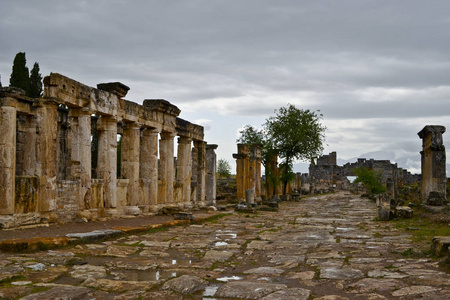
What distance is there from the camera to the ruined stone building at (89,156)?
38.9ft

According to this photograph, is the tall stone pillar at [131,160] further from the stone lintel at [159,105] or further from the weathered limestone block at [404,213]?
the weathered limestone block at [404,213]

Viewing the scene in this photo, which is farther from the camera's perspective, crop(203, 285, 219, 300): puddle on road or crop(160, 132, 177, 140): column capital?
crop(160, 132, 177, 140): column capital

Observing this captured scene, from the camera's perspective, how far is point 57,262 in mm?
6898

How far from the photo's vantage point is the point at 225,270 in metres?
6.93

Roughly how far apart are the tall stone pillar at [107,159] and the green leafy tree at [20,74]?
18823mm

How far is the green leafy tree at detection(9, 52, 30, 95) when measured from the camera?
30906 millimetres

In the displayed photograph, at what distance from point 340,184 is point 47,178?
186ft

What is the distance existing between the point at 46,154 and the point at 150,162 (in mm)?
5878

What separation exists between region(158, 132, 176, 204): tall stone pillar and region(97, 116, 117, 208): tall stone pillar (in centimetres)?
401

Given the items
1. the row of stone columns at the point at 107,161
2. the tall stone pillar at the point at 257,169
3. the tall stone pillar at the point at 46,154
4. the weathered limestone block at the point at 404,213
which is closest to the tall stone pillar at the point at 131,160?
the row of stone columns at the point at 107,161

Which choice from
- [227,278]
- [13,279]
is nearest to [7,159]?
[13,279]

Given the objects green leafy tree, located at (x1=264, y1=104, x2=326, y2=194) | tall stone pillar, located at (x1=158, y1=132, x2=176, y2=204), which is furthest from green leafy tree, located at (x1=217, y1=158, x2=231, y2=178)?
tall stone pillar, located at (x1=158, y1=132, x2=176, y2=204)

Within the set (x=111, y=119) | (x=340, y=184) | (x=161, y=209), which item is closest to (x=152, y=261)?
(x=111, y=119)

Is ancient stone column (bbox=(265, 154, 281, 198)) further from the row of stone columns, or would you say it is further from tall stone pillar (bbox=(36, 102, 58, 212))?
tall stone pillar (bbox=(36, 102, 58, 212))
